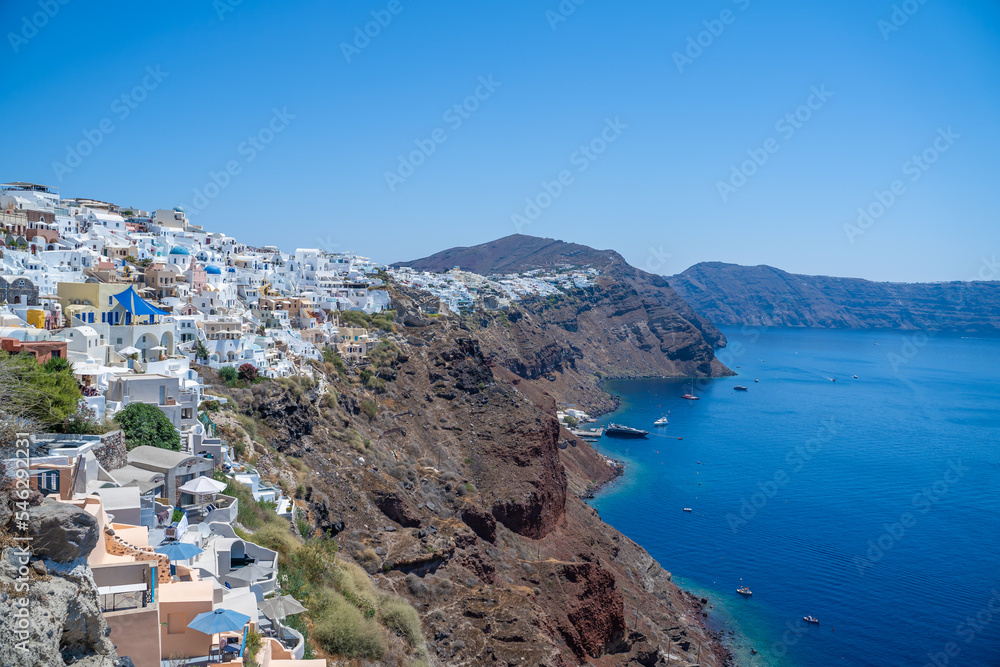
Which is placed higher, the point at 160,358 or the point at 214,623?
the point at 160,358

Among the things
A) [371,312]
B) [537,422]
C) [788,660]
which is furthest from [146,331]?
[788,660]

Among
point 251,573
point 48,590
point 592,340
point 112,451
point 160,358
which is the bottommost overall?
point 251,573

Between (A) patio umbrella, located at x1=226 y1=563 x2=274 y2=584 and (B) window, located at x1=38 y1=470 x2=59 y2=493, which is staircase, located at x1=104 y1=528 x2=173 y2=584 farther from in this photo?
(A) patio umbrella, located at x1=226 y1=563 x2=274 y2=584

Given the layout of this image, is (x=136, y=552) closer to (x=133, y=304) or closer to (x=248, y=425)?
(x=248, y=425)

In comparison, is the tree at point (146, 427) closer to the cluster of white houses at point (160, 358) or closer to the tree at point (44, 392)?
A: the cluster of white houses at point (160, 358)

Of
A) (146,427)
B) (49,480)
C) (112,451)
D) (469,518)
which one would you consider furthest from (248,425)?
(49,480)

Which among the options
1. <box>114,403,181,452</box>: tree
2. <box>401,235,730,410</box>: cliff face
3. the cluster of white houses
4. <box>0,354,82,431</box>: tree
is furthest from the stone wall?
<box>401,235,730,410</box>: cliff face

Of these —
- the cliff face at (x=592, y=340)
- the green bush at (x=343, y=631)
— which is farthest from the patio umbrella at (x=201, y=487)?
the cliff face at (x=592, y=340)
